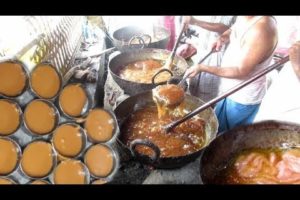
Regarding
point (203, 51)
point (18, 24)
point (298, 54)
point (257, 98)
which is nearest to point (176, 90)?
point (203, 51)

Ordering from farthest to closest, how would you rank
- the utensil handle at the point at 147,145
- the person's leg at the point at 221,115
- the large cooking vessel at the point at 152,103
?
the person's leg at the point at 221,115
the large cooking vessel at the point at 152,103
the utensil handle at the point at 147,145

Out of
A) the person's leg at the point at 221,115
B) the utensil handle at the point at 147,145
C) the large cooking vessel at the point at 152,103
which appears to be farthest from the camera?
the person's leg at the point at 221,115

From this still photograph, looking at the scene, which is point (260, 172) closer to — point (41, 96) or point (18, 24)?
point (41, 96)

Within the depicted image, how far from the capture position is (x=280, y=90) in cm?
214

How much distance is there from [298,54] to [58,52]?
4.09ft

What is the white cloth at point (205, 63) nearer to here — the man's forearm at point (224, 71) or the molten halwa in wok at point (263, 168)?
the man's forearm at point (224, 71)

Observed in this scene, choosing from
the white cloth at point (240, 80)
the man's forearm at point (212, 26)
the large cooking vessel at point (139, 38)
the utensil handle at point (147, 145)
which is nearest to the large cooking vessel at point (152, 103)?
the utensil handle at point (147, 145)

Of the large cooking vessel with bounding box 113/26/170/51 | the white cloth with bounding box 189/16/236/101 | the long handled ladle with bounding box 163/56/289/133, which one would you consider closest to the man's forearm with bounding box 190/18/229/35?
the white cloth with bounding box 189/16/236/101

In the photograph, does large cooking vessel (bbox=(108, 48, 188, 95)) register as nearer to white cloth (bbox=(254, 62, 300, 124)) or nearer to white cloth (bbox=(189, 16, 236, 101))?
white cloth (bbox=(189, 16, 236, 101))

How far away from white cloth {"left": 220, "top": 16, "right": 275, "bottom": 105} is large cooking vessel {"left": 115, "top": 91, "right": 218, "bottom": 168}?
6.5 inches

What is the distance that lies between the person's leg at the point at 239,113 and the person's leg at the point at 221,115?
2cm

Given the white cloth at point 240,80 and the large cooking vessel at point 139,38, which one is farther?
the large cooking vessel at point 139,38

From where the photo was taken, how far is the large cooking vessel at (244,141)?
7.32 feet

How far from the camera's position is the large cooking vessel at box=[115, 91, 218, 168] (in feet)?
6.90
